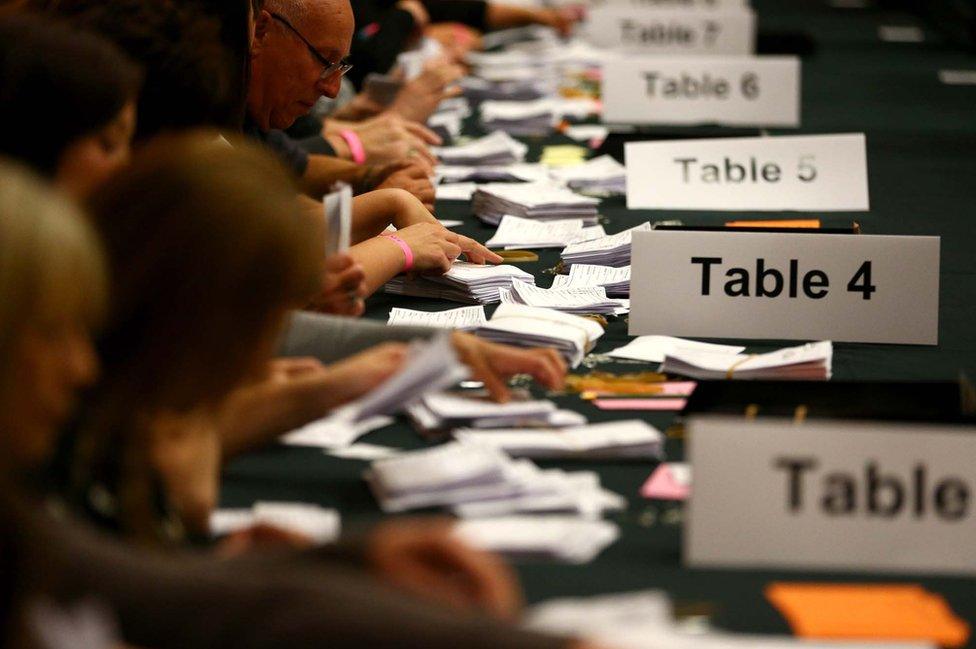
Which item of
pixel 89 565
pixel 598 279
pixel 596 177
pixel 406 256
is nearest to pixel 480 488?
pixel 89 565

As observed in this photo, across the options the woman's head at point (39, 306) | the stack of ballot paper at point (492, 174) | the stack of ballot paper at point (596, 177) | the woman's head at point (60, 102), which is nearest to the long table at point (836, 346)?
the stack of ballot paper at point (596, 177)

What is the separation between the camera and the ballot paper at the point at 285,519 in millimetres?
1813

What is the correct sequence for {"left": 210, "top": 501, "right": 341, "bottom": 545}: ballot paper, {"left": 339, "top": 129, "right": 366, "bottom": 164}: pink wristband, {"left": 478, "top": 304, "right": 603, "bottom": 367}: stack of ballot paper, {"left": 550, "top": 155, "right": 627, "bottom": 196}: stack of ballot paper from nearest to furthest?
{"left": 210, "top": 501, "right": 341, "bottom": 545}: ballot paper → {"left": 478, "top": 304, "right": 603, "bottom": 367}: stack of ballot paper → {"left": 550, "top": 155, "right": 627, "bottom": 196}: stack of ballot paper → {"left": 339, "top": 129, "right": 366, "bottom": 164}: pink wristband

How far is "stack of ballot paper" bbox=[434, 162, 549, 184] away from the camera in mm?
4207

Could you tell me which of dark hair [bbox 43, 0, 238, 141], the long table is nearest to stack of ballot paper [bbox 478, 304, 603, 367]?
the long table

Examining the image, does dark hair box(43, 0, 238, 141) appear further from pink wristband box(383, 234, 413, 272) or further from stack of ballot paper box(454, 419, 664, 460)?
stack of ballot paper box(454, 419, 664, 460)

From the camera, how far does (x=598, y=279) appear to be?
121 inches

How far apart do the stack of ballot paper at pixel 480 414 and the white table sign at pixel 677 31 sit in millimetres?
4552

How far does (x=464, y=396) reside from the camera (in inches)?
88.7

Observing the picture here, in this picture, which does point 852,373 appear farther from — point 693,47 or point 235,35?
point 693,47

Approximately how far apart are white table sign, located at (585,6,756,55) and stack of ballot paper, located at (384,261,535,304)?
370 centimetres

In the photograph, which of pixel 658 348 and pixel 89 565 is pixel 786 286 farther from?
pixel 89 565

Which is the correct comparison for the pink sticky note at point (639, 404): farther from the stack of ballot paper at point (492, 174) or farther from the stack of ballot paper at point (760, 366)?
the stack of ballot paper at point (492, 174)

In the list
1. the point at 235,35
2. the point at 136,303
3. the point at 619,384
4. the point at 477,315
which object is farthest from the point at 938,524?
the point at 235,35
